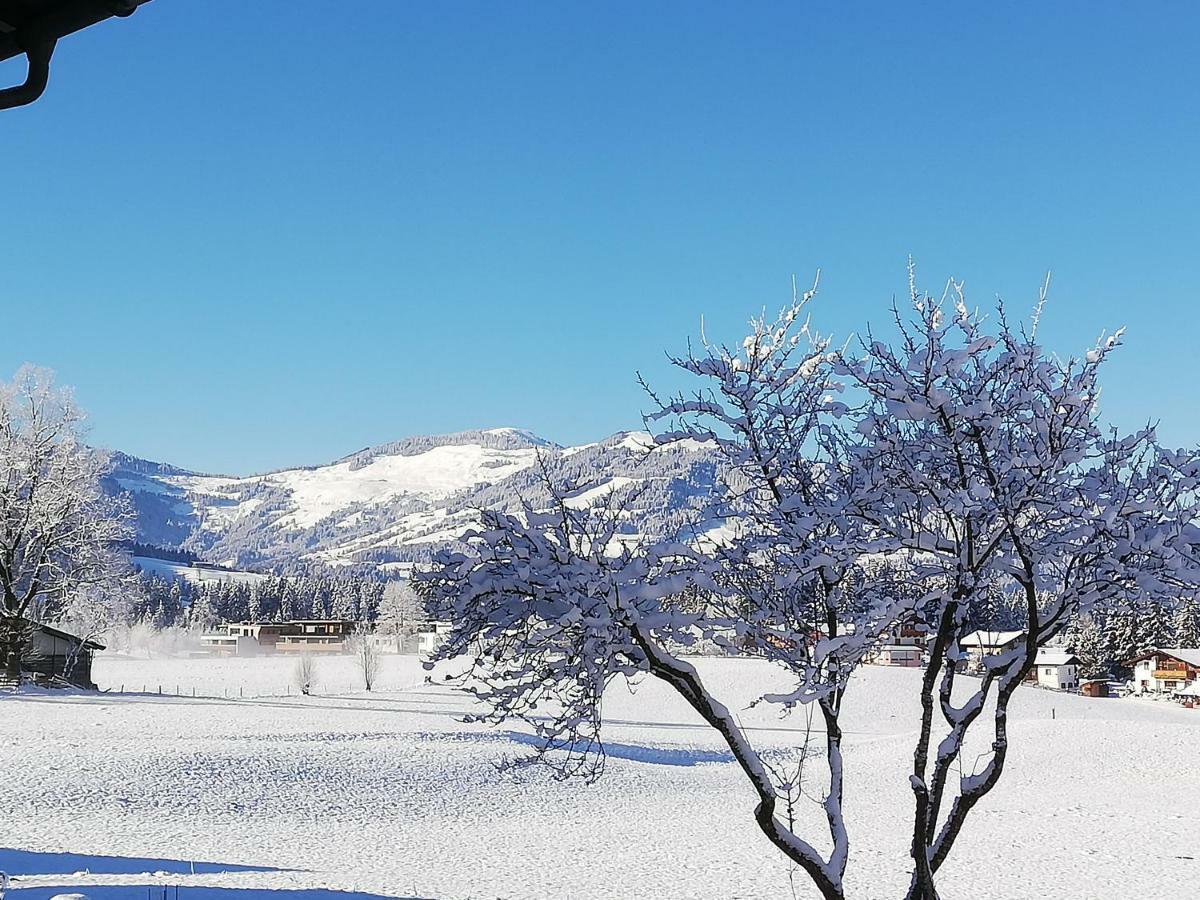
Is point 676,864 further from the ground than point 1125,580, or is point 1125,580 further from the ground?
point 1125,580

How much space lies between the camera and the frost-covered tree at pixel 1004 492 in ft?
30.6

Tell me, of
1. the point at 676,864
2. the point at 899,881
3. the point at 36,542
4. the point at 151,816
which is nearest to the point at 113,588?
the point at 36,542

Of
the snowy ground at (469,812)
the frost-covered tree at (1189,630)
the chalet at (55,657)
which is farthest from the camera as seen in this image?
the frost-covered tree at (1189,630)

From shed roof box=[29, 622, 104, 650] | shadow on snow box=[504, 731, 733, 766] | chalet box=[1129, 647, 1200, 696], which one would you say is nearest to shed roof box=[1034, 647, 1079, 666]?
chalet box=[1129, 647, 1200, 696]

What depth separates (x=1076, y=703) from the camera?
226 feet

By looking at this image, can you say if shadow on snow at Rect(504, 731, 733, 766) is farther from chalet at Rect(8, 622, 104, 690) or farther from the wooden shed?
the wooden shed

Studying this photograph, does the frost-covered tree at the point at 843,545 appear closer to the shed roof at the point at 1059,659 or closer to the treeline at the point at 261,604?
the shed roof at the point at 1059,659

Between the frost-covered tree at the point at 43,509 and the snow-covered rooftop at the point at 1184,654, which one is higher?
Result: the frost-covered tree at the point at 43,509

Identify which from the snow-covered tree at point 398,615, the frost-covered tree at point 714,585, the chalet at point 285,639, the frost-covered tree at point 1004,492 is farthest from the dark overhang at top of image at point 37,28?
the chalet at point 285,639

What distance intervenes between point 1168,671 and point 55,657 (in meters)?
78.4

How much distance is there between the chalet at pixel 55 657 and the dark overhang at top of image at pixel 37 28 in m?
47.4

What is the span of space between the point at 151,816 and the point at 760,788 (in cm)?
1901

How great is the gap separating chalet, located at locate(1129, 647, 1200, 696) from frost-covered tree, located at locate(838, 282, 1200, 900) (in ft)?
256

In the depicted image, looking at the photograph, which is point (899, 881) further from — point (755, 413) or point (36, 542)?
point (36, 542)
